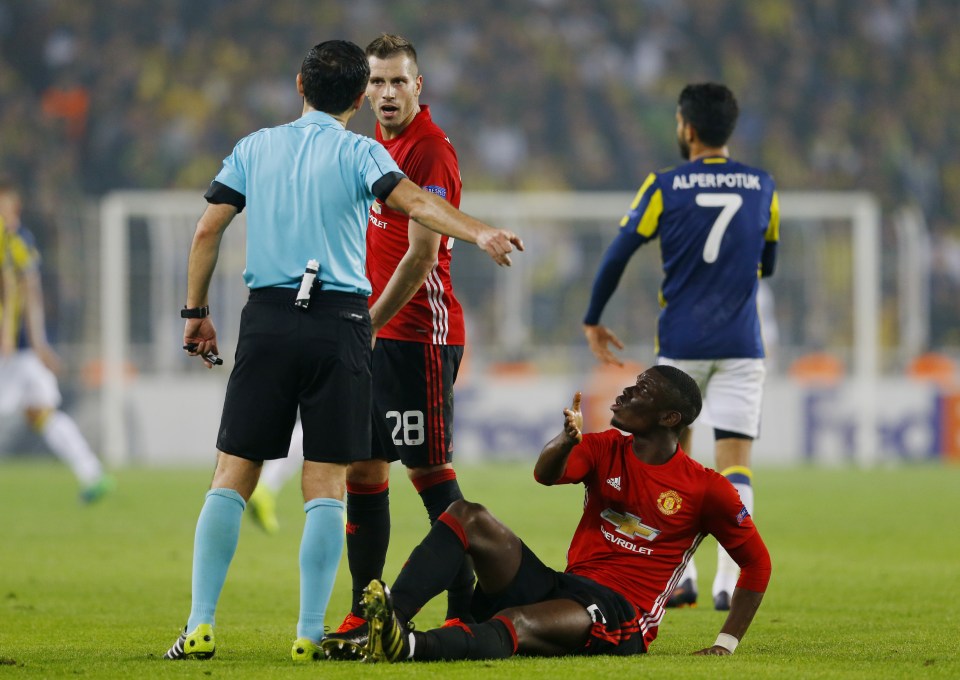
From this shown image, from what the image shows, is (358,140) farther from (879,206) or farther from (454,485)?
(879,206)

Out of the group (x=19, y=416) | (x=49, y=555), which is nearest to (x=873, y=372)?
(x=19, y=416)

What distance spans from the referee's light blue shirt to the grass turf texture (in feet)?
4.10

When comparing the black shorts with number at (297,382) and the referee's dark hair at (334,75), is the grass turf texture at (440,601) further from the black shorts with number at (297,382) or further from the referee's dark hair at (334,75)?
the referee's dark hair at (334,75)

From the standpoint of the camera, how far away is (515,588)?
15.9ft

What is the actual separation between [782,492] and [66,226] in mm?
10971

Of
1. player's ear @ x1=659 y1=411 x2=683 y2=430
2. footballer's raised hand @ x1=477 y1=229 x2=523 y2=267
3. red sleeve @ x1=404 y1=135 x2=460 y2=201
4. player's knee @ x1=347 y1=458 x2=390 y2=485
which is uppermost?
red sleeve @ x1=404 y1=135 x2=460 y2=201

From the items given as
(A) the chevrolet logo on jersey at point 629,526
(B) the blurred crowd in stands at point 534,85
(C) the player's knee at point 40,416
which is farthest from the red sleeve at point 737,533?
(B) the blurred crowd in stands at point 534,85

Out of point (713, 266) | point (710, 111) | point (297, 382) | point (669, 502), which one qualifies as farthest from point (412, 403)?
point (710, 111)

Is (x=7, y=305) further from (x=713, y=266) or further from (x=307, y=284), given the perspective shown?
(x=307, y=284)

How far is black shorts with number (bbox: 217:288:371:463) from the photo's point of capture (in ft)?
15.9

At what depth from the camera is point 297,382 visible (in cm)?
488

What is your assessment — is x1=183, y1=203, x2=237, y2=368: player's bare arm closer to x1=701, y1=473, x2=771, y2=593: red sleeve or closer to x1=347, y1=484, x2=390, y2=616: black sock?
x1=347, y1=484, x2=390, y2=616: black sock

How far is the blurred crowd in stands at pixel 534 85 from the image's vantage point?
2392cm

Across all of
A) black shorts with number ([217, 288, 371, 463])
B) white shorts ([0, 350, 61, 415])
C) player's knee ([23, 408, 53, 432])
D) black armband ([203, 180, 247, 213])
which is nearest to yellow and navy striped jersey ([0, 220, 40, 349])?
white shorts ([0, 350, 61, 415])
